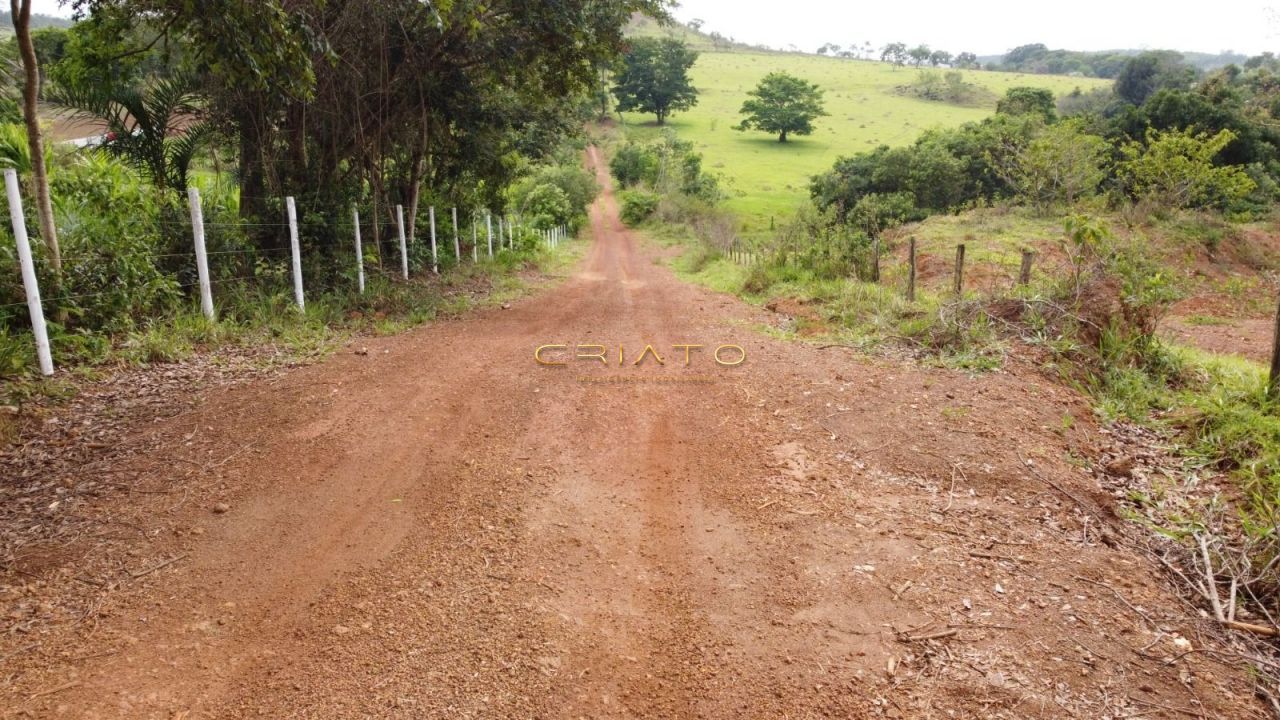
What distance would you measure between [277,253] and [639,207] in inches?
1216

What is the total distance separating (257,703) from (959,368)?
6.69 m

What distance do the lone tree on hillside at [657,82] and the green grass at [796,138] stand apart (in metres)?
1.74

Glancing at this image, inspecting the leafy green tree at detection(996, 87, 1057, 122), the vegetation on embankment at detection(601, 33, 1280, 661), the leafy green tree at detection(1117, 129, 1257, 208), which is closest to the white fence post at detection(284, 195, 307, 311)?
the vegetation on embankment at detection(601, 33, 1280, 661)

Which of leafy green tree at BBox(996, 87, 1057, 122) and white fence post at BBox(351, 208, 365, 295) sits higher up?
leafy green tree at BBox(996, 87, 1057, 122)

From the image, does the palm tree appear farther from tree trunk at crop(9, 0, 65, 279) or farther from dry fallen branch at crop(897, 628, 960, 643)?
dry fallen branch at crop(897, 628, 960, 643)

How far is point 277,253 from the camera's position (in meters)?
9.47

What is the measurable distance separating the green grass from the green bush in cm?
438

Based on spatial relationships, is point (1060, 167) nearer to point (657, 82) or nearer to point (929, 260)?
point (929, 260)

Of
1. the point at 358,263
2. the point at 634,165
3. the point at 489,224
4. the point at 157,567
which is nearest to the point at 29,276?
the point at 157,567

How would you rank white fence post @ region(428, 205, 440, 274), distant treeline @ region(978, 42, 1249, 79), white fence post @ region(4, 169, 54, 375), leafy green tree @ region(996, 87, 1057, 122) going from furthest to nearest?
distant treeline @ region(978, 42, 1249, 79) < leafy green tree @ region(996, 87, 1057, 122) < white fence post @ region(428, 205, 440, 274) < white fence post @ region(4, 169, 54, 375)

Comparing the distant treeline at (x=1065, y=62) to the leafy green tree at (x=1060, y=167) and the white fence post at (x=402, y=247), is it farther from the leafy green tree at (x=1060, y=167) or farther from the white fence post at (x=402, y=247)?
the white fence post at (x=402, y=247)

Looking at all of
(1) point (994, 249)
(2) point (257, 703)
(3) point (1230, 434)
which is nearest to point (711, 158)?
(1) point (994, 249)

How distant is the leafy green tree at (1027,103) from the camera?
111ft

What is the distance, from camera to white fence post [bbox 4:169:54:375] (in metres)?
5.52
